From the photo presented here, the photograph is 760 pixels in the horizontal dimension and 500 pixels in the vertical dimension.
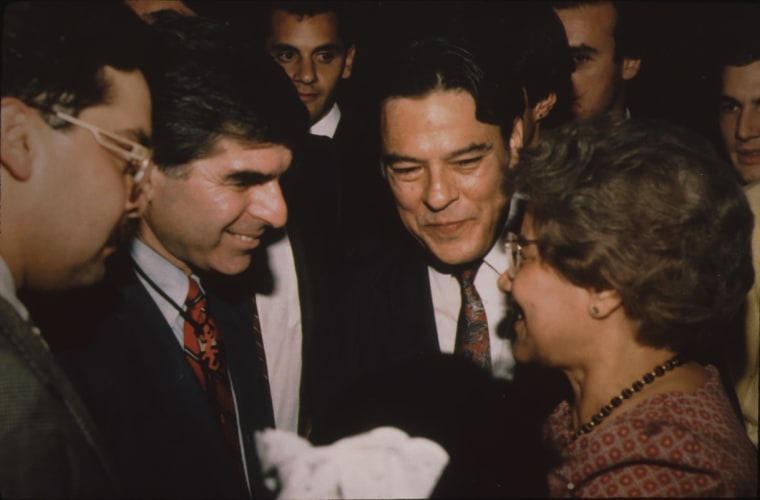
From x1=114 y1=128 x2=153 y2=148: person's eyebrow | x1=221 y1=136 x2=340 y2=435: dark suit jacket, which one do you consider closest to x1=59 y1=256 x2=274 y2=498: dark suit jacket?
x1=221 y1=136 x2=340 y2=435: dark suit jacket

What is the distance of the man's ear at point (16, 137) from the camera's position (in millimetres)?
1364

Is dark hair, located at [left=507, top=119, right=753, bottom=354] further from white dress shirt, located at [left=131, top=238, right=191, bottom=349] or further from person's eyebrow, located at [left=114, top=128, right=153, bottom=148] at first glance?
white dress shirt, located at [left=131, top=238, right=191, bottom=349]

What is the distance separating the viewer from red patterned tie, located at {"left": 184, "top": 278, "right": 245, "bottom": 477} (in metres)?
2.07

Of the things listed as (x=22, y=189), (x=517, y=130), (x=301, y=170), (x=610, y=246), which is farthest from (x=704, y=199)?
(x=301, y=170)

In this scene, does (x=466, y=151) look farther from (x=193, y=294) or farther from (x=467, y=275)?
(x=193, y=294)

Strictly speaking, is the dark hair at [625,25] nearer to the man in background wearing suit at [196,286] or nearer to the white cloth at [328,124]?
the white cloth at [328,124]

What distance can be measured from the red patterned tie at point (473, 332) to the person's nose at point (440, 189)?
347 mm

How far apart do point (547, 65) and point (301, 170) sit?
1.26 m

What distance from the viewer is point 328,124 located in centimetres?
409

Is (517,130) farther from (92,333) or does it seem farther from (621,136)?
(92,333)

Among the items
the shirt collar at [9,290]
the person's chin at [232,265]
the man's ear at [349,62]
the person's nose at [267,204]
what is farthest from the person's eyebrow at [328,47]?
the shirt collar at [9,290]

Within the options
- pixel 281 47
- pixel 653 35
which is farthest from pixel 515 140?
pixel 653 35

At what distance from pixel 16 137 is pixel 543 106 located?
216cm

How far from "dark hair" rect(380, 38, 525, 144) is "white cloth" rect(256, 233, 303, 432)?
82 centimetres
